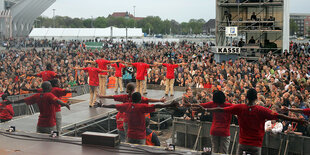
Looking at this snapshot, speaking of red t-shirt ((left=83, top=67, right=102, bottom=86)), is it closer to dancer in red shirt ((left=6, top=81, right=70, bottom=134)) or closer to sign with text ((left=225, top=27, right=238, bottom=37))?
dancer in red shirt ((left=6, top=81, right=70, bottom=134))

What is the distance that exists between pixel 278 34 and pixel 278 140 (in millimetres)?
22513

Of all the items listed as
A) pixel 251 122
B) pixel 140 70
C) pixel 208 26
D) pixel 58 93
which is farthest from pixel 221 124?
pixel 208 26

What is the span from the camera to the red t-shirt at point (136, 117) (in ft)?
24.7

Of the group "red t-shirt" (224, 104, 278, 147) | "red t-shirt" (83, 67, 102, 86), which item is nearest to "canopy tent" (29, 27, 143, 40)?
"red t-shirt" (83, 67, 102, 86)

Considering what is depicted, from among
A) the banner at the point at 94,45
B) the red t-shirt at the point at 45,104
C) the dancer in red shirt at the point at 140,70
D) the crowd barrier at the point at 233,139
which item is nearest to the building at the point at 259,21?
the banner at the point at 94,45

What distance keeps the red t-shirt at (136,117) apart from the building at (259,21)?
70.0 feet

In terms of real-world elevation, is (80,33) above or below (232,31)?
above

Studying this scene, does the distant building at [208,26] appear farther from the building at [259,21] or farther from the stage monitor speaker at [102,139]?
the stage monitor speaker at [102,139]

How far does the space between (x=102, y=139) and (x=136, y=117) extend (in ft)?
2.94

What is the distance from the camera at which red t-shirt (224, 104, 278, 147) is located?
6580 mm

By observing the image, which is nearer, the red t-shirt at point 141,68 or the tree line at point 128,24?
the red t-shirt at point 141,68

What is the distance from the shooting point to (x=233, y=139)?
445 inches

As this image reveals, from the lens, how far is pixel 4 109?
42.0ft

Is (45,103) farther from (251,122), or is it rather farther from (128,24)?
(128,24)
